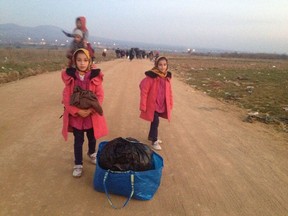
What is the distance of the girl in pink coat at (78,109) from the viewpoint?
4113 mm

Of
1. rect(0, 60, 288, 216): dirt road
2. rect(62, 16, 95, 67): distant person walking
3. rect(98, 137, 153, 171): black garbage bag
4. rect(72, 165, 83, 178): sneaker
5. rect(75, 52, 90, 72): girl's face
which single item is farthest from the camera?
rect(62, 16, 95, 67): distant person walking

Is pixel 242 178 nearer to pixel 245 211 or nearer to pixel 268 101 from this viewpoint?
pixel 245 211

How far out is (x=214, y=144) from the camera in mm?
5992

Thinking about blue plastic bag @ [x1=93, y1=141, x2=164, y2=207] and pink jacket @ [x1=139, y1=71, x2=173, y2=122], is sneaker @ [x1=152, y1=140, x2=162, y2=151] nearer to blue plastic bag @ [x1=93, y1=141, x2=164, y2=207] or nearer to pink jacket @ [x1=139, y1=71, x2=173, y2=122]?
pink jacket @ [x1=139, y1=71, x2=173, y2=122]

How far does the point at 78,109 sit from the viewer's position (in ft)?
13.5

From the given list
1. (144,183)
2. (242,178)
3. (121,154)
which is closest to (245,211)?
(242,178)

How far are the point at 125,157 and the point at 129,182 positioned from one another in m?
0.30

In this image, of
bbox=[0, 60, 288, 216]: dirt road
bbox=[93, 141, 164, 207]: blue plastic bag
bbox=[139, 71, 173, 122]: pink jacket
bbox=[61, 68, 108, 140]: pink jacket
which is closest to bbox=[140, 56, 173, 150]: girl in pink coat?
bbox=[139, 71, 173, 122]: pink jacket

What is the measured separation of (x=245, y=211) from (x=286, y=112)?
21.2 feet

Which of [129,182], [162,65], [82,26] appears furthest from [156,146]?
[82,26]

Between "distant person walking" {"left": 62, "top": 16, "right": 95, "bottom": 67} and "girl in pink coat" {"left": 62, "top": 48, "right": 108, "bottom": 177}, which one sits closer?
"girl in pink coat" {"left": 62, "top": 48, "right": 108, "bottom": 177}

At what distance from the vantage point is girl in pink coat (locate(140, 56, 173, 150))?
18.0 ft

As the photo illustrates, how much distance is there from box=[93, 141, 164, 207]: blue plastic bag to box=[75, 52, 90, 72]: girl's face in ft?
4.29

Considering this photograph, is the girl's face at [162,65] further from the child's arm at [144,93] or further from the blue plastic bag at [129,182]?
the blue plastic bag at [129,182]
